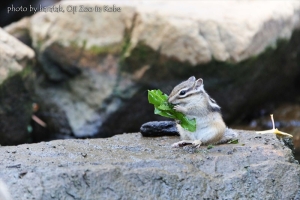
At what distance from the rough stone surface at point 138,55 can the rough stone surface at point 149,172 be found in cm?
336

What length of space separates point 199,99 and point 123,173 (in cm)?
131

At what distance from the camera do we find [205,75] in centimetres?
877

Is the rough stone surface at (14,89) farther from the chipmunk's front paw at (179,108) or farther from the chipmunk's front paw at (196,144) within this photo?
the chipmunk's front paw at (196,144)

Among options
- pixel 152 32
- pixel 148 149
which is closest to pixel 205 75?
pixel 152 32

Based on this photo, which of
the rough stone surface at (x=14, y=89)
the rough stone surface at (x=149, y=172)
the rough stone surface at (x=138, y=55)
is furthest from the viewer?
the rough stone surface at (x=138, y=55)

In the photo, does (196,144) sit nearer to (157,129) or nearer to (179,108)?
(179,108)

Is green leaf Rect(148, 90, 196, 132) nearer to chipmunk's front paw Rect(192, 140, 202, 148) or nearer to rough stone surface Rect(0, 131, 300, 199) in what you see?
chipmunk's front paw Rect(192, 140, 202, 148)

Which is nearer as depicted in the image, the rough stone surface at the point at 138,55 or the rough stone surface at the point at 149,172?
the rough stone surface at the point at 149,172

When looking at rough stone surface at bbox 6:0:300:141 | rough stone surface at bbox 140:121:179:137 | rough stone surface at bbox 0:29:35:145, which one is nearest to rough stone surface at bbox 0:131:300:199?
rough stone surface at bbox 140:121:179:137

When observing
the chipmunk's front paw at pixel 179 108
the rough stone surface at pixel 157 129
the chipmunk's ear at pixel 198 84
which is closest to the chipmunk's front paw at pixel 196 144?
the chipmunk's front paw at pixel 179 108

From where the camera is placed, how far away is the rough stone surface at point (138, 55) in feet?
28.0

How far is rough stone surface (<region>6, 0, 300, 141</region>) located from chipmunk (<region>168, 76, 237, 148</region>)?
3148 millimetres

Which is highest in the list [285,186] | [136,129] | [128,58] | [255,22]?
[255,22]

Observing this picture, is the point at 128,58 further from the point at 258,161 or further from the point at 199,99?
the point at 258,161
